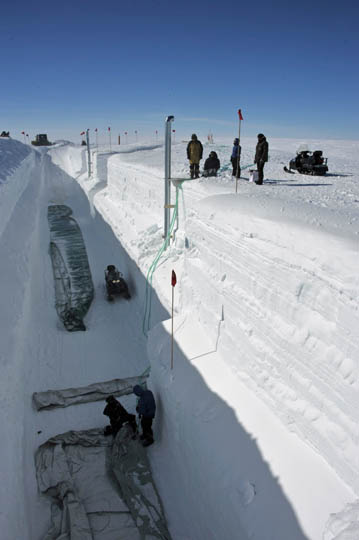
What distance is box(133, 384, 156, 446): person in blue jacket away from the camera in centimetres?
566

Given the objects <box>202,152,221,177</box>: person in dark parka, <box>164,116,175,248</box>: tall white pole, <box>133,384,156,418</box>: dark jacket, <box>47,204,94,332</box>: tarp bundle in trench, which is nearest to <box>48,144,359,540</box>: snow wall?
<box>133,384,156,418</box>: dark jacket

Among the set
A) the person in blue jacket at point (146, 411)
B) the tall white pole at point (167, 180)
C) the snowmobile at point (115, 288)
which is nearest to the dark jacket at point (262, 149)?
the tall white pole at point (167, 180)

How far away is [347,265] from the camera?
130 inches

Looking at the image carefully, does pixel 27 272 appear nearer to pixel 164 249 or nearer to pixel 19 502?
pixel 164 249

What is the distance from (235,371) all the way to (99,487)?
2.46 meters

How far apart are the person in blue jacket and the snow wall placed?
194mm

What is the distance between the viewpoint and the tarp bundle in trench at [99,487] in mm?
4293

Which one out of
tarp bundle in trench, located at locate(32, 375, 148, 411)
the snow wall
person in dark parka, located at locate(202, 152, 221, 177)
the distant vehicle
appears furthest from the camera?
the distant vehicle

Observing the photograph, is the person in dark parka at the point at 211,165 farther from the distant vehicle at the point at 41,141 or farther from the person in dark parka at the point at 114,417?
the distant vehicle at the point at 41,141

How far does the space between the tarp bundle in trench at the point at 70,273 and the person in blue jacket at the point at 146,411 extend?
3.87 m

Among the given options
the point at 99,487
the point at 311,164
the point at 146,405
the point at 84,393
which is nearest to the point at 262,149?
the point at 311,164

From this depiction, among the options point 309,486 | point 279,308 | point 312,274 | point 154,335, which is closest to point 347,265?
point 312,274

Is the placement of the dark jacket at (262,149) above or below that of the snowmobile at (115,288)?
above

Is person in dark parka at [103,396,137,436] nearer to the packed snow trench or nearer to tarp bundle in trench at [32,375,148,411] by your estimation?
the packed snow trench
